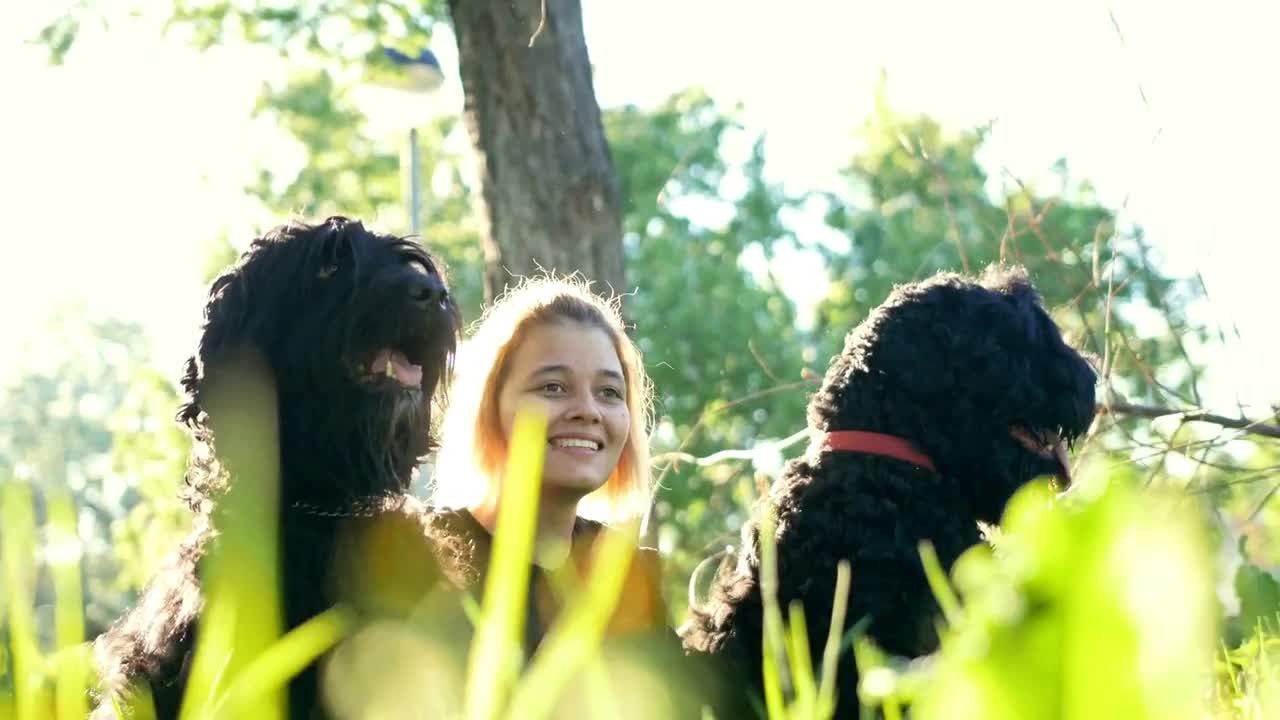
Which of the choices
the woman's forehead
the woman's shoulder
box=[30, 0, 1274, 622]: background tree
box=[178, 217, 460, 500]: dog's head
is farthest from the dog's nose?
box=[30, 0, 1274, 622]: background tree

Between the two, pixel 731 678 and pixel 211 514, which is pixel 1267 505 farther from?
pixel 211 514

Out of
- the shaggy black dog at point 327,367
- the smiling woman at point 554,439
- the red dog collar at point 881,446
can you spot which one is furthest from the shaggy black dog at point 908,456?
the shaggy black dog at point 327,367

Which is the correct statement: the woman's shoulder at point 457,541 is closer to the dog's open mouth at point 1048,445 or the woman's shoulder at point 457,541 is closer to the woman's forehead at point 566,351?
the woman's forehead at point 566,351

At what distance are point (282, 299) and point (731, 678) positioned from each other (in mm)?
1261

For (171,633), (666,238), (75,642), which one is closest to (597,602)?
(75,642)

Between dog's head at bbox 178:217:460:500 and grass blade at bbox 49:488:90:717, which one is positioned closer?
grass blade at bbox 49:488:90:717

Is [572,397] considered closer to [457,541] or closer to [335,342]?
[457,541]

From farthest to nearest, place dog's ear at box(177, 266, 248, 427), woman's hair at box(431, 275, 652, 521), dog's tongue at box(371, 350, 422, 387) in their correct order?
woman's hair at box(431, 275, 652, 521) < dog's tongue at box(371, 350, 422, 387) < dog's ear at box(177, 266, 248, 427)

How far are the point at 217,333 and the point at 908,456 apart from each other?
151cm

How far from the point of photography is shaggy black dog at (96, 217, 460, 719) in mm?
2855

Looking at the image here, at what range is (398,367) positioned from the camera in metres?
3.13

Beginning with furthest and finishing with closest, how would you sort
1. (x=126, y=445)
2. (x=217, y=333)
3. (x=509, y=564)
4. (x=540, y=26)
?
(x=126, y=445) < (x=540, y=26) < (x=217, y=333) < (x=509, y=564)

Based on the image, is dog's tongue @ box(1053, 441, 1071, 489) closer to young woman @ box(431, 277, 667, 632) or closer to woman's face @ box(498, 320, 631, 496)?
young woman @ box(431, 277, 667, 632)

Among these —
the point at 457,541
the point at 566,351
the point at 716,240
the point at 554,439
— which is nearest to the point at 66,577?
the point at 457,541
